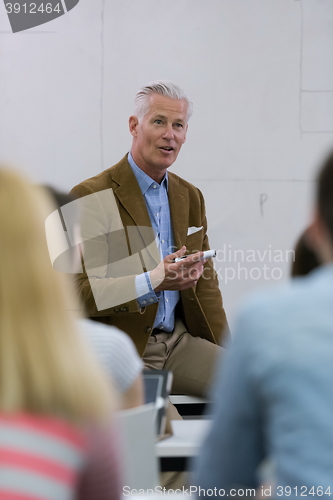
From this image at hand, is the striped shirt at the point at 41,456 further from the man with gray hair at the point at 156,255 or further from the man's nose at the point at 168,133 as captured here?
the man's nose at the point at 168,133

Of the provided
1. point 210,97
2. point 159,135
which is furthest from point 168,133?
point 210,97

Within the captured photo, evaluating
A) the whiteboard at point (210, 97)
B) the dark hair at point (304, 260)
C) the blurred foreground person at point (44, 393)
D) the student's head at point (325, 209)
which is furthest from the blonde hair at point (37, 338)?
the whiteboard at point (210, 97)

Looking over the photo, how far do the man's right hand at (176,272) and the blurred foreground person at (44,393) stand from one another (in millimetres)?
1595

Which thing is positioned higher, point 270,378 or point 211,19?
point 211,19

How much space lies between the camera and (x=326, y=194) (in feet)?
2.40

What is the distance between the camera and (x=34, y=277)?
0.66 metres

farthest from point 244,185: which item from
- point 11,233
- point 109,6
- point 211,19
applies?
point 11,233

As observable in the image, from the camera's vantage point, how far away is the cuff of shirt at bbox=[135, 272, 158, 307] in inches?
92.1

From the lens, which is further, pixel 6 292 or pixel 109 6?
pixel 109 6

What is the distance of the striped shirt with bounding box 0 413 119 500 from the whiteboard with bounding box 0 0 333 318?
265cm

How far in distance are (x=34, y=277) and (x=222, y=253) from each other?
269 centimetres

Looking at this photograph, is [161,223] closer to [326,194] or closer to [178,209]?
[178,209]

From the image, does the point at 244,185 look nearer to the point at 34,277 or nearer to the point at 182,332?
the point at 182,332

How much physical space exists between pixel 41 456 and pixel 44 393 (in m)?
0.06
